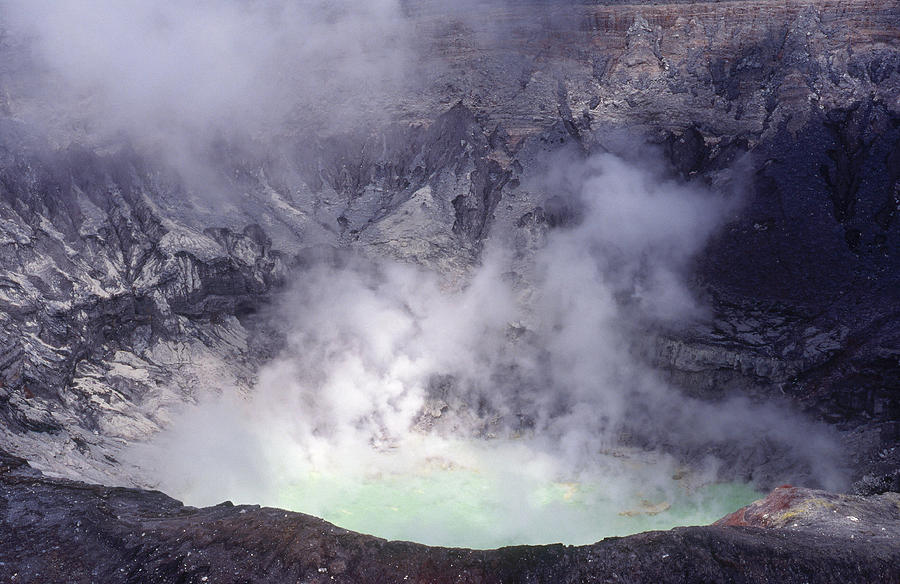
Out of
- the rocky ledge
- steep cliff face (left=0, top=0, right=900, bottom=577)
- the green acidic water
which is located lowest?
the rocky ledge

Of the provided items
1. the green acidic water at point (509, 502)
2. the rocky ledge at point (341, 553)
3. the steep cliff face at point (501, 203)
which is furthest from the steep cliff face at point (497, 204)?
the rocky ledge at point (341, 553)

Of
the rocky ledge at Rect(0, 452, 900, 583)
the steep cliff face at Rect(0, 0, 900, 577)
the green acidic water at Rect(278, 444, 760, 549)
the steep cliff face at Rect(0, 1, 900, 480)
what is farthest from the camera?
the steep cliff face at Rect(0, 1, 900, 480)

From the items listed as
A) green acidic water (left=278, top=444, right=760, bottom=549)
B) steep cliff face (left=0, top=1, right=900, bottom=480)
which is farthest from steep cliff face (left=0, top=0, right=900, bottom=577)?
green acidic water (left=278, top=444, right=760, bottom=549)

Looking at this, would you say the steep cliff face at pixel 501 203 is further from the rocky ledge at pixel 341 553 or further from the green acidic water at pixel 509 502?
the rocky ledge at pixel 341 553

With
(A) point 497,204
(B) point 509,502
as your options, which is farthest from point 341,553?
(A) point 497,204

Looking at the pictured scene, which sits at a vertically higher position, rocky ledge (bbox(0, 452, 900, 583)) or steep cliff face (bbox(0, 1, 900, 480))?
A: steep cliff face (bbox(0, 1, 900, 480))

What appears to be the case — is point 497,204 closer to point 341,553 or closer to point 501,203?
point 501,203

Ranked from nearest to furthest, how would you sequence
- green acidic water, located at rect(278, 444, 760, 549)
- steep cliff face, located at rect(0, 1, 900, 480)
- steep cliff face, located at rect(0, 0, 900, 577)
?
green acidic water, located at rect(278, 444, 760, 549) < steep cliff face, located at rect(0, 0, 900, 577) < steep cliff face, located at rect(0, 1, 900, 480)

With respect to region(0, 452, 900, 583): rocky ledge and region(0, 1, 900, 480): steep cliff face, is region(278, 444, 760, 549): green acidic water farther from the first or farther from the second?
region(0, 452, 900, 583): rocky ledge
